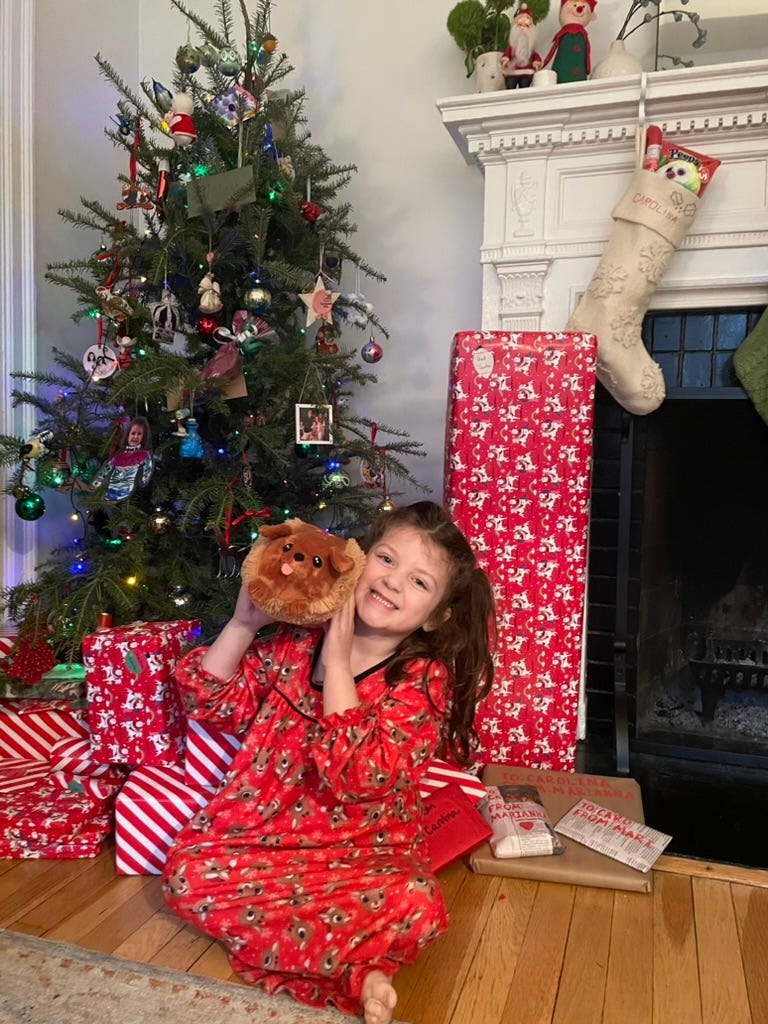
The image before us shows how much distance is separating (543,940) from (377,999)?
37 cm

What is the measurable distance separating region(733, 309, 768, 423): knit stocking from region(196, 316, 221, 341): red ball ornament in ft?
4.46

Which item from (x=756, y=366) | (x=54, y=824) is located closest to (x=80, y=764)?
(x=54, y=824)

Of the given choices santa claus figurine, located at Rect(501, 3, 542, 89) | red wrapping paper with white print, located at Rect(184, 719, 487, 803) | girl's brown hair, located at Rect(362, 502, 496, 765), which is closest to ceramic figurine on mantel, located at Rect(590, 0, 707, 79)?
santa claus figurine, located at Rect(501, 3, 542, 89)

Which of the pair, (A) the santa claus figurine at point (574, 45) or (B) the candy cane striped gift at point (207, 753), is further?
(A) the santa claus figurine at point (574, 45)

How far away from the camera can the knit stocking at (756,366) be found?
1964 millimetres

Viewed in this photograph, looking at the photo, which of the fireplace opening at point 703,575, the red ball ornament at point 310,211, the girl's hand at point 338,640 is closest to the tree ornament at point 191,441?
the red ball ornament at point 310,211

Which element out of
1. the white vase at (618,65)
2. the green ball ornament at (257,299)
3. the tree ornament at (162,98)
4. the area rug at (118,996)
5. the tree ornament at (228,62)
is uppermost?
the white vase at (618,65)

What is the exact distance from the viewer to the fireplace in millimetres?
1994

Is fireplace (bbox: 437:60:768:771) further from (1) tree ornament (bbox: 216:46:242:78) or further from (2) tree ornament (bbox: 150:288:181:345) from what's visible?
(2) tree ornament (bbox: 150:288:181:345)

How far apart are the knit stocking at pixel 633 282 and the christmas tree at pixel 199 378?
605 mm

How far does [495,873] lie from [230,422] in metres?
1.25

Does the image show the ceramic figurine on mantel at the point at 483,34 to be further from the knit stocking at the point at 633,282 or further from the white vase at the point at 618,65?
the knit stocking at the point at 633,282

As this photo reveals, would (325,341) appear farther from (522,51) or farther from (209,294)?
(522,51)

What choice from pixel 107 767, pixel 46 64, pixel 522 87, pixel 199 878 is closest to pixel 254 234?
pixel 522 87
